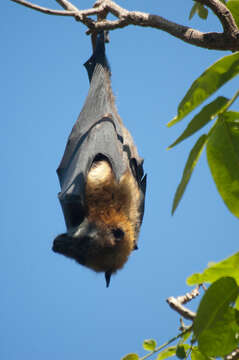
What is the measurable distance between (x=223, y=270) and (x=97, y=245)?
3639 mm

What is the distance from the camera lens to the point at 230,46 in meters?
3.28

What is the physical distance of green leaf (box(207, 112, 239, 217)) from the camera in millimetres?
1953

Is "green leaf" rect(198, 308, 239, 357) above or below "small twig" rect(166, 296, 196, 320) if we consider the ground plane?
below

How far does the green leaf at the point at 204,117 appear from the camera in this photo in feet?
6.20

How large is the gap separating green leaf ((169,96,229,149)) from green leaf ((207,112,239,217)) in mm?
61

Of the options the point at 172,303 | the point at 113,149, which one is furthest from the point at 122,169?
the point at 172,303

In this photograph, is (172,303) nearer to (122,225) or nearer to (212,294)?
(212,294)

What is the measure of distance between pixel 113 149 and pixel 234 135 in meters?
4.21

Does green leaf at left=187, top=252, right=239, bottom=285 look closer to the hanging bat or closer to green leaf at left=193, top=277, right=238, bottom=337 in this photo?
green leaf at left=193, top=277, right=238, bottom=337

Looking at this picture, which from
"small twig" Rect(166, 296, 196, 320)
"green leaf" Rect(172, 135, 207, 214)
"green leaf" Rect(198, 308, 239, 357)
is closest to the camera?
"green leaf" Rect(172, 135, 207, 214)

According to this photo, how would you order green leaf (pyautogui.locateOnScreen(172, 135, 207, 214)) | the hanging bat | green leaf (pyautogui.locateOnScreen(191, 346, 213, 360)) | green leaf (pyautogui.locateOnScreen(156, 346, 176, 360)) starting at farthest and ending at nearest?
the hanging bat → green leaf (pyautogui.locateOnScreen(156, 346, 176, 360)) → green leaf (pyautogui.locateOnScreen(191, 346, 213, 360)) → green leaf (pyautogui.locateOnScreen(172, 135, 207, 214))

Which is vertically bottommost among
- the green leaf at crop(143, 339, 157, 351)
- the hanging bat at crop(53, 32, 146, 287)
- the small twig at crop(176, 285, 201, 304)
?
the green leaf at crop(143, 339, 157, 351)

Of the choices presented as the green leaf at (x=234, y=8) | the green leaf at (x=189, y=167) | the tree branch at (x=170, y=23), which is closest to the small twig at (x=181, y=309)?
the green leaf at (x=189, y=167)

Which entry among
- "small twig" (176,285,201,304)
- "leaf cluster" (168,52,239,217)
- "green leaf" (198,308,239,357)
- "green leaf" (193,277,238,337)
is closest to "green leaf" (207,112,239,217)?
"leaf cluster" (168,52,239,217)
